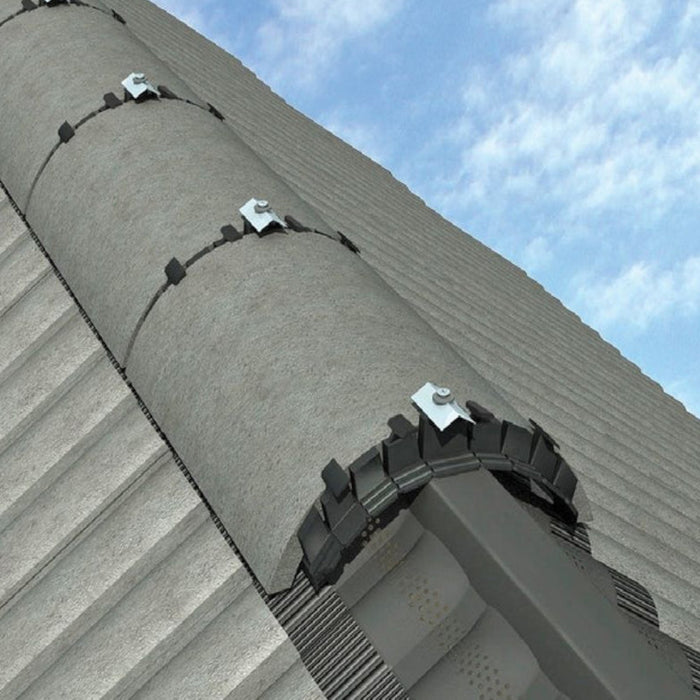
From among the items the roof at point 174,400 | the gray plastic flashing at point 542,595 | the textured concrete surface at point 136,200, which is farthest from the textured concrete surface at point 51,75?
the gray plastic flashing at point 542,595

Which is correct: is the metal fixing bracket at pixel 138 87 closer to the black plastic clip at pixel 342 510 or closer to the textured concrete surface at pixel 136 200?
the textured concrete surface at pixel 136 200

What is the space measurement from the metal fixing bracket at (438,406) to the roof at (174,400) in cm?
15

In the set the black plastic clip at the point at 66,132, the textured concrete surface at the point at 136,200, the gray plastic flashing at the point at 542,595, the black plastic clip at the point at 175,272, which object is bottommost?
the gray plastic flashing at the point at 542,595

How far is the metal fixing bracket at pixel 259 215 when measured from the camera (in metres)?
5.78

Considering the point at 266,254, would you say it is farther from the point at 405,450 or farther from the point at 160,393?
the point at 405,450

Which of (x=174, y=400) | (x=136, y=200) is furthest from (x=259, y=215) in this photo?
(x=174, y=400)

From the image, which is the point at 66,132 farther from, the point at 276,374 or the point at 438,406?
the point at 438,406

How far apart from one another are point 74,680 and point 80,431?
1730mm

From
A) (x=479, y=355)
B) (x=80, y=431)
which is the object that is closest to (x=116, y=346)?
(x=80, y=431)

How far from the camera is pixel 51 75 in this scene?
773 centimetres

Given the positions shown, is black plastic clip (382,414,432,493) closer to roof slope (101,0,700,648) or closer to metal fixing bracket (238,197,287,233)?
roof slope (101,0,700,648)

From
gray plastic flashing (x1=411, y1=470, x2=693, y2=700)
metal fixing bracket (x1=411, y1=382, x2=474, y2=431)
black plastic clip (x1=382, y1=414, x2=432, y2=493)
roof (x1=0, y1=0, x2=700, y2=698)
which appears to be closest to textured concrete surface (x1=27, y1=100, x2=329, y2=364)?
roof (x1=0, y1=0, x2=700, y2=698)

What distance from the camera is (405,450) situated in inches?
171

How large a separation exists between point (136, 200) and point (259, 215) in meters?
1.01
